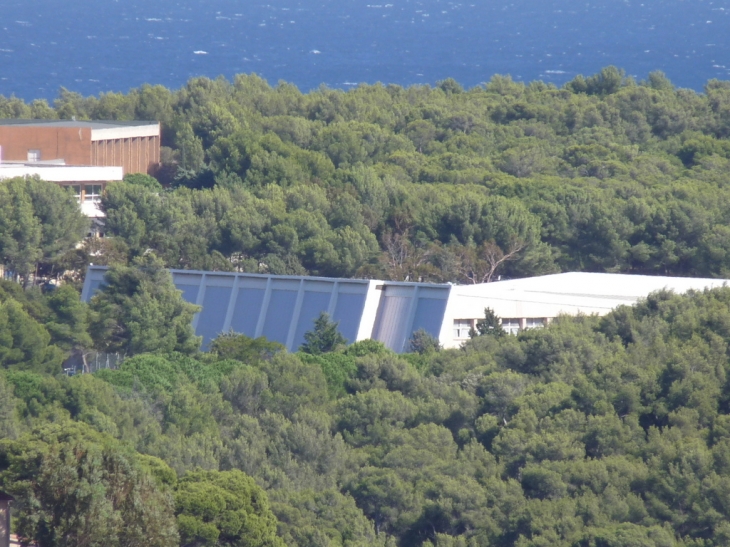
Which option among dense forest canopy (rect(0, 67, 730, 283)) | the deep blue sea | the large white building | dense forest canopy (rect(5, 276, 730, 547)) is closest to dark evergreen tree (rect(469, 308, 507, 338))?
the large white building

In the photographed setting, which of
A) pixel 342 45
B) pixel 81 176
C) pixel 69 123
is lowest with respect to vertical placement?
pixel 81 176

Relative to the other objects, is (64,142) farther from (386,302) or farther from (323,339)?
(323,339)

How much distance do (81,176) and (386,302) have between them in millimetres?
14365

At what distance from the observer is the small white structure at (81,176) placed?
153 feet

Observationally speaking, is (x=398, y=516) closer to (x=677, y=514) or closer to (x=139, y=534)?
(x=677, y=514)

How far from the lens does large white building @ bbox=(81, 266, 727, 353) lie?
35.4 meters

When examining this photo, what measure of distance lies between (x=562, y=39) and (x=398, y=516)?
150 metres

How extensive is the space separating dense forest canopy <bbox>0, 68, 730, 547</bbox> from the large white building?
1.41m

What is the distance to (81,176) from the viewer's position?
47.5m

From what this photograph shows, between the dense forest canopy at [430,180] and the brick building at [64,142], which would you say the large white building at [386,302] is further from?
the brick building at [64,142]

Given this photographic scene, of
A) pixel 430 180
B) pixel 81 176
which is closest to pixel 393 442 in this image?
pixel 81 176

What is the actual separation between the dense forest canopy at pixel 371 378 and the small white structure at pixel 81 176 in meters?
2.33

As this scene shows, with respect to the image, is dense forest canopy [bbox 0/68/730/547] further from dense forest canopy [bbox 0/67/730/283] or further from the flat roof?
the flat roof

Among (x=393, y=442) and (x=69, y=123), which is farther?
(x=69, y=123)
